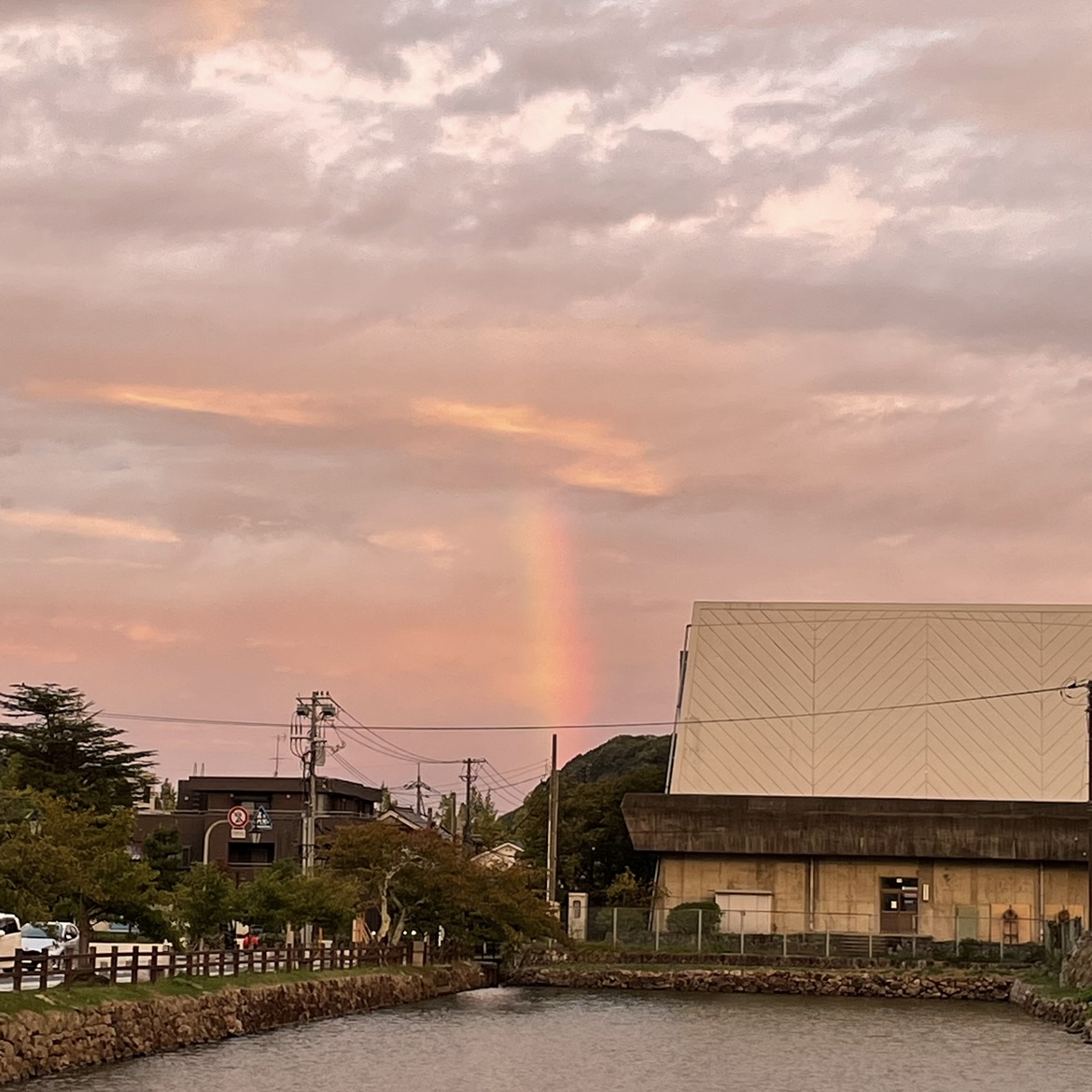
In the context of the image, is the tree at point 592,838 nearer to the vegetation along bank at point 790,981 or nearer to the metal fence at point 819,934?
the metal fence at point 819,934

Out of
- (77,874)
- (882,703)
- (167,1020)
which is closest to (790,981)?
(882,703)

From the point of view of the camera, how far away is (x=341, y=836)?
190 ft

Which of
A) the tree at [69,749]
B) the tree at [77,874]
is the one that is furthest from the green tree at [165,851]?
the tree at [77,874]

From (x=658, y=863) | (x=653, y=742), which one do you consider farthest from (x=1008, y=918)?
(x=653, y=742)

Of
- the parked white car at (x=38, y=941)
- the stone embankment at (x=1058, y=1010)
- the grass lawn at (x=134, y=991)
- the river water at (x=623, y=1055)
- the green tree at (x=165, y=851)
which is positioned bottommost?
the river water at (x=623, y=1055)

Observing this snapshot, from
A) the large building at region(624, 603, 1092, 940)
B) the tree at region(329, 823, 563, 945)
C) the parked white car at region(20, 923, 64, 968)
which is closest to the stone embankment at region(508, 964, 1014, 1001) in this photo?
the tree at region(329, 823, 563, 945)

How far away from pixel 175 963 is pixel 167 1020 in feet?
18.3

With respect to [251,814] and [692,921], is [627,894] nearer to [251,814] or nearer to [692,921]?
[692,921]

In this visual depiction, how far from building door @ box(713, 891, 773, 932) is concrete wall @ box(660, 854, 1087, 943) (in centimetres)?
30

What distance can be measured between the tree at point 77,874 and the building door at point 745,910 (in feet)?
125

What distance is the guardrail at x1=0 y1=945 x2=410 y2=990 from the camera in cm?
3216

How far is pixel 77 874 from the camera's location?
36.4m

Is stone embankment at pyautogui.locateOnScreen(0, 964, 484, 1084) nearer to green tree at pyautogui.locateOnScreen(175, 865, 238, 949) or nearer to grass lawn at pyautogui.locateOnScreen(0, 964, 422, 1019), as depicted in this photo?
grass lawn at pyautogui.locateOnScreen(0, 964, 422, 1019)

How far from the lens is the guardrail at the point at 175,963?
32.2 m
